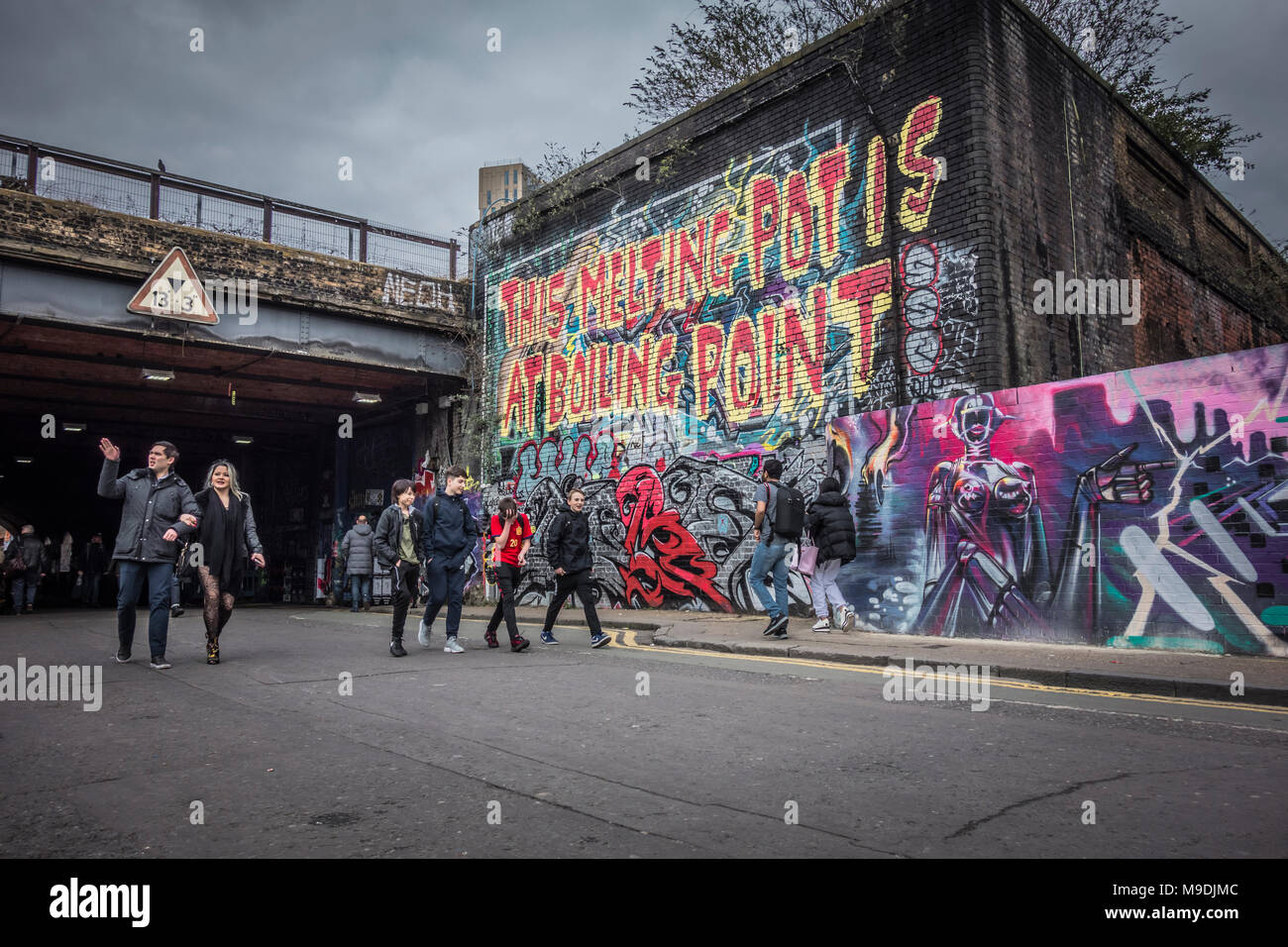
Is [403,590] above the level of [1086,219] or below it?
below

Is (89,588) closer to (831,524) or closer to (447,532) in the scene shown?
(447,532)

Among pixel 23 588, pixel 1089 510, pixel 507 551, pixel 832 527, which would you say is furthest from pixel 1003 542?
pixel 23 588

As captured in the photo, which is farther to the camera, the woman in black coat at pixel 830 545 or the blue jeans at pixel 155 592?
the woman in black coat at pixel 830 545

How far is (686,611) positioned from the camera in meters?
13.4

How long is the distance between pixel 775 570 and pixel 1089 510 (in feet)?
10.8

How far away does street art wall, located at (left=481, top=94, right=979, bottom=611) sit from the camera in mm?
11117

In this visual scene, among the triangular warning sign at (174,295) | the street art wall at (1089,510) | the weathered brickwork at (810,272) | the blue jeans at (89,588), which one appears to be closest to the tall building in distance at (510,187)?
the weathered brickwork at (810,272)

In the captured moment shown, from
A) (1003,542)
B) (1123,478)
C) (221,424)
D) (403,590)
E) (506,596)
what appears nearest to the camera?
(1123,478)

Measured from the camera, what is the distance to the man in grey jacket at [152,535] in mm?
7711

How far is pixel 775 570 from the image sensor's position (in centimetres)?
984

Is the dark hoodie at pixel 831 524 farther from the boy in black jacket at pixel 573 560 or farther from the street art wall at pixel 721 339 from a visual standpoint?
the boy in black jacket at pixel 573 560

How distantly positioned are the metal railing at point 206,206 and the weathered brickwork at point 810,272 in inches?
109

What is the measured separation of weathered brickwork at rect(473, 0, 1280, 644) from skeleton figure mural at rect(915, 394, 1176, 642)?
3.26 ft
